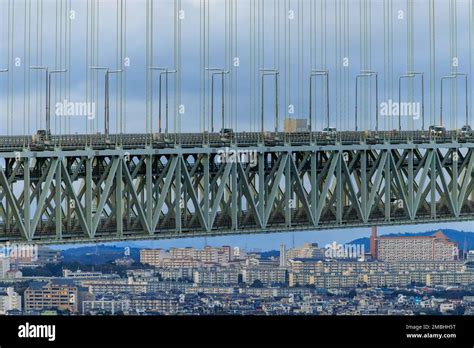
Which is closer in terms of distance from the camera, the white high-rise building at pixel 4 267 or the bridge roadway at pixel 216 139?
the bridge roadway at pixel 216 139

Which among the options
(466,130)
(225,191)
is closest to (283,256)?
(225,191)

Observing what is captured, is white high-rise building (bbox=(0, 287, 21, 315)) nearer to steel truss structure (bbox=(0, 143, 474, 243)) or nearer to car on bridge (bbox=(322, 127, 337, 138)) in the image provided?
steel truss structure (bbox=(0, 143, 474, 243))

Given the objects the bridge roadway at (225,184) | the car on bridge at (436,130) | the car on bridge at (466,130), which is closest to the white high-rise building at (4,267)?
the bridge roadway at (225,184)

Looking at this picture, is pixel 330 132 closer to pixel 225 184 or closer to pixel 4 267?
pixel 225 184

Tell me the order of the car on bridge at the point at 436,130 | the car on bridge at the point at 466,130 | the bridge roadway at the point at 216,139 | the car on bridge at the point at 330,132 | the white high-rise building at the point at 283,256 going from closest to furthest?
the bridge roadway at the point at 216,139 → the white high-rise building at the point at 283,256 → the car on bridge at the point at 330,132 → the car on bridge at the point at 436,130 → the car on bridge at the point at 466,130

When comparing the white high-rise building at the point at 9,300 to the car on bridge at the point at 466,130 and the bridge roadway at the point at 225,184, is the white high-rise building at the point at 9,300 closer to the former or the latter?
the bridge roadway at the point at 225,184
